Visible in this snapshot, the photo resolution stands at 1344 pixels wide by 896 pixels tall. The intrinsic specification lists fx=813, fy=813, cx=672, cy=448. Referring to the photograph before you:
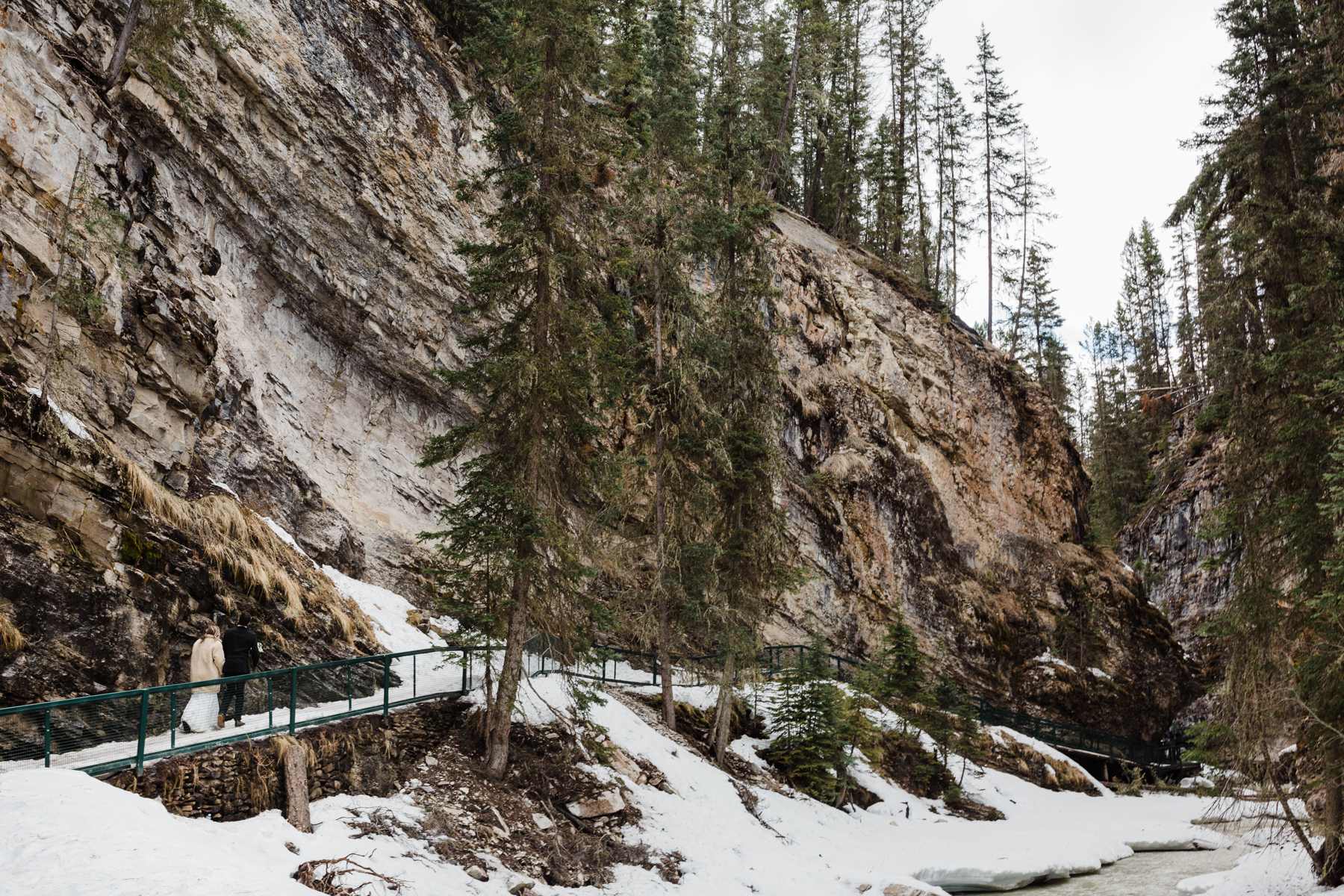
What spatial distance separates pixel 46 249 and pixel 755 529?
15057mm

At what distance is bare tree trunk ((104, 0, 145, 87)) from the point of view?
635 inches

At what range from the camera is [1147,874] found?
17734mm

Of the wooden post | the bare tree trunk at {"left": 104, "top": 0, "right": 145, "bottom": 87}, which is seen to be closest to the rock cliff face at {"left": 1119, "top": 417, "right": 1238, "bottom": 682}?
the wooden post

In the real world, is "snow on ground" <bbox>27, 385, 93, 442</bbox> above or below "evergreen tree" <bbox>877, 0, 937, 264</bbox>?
below

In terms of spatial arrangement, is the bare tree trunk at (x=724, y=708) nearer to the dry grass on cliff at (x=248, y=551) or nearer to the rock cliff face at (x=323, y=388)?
the dry grass on cliff at (x=248, y=551)

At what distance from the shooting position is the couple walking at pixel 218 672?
9617 millimetres

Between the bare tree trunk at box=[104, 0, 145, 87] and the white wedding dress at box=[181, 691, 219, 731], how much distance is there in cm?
1333

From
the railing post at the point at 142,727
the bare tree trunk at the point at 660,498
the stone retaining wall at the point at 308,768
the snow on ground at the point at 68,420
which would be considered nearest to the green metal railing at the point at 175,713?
the railing post at the point at 142,727

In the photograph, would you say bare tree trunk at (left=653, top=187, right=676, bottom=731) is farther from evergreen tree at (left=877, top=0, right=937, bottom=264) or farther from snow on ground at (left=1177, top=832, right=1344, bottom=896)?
evergreen tree at (left=877, top=0, right=937, bottom=264)

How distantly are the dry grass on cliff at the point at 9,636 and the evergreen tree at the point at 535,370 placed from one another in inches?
208

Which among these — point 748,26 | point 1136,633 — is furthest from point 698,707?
point 748,26

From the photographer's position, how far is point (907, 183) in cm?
4500

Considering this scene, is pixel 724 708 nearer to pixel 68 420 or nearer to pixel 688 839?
pixel 688 839

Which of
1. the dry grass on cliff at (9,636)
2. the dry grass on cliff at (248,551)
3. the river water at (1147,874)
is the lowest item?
the river water at (1147,874)
